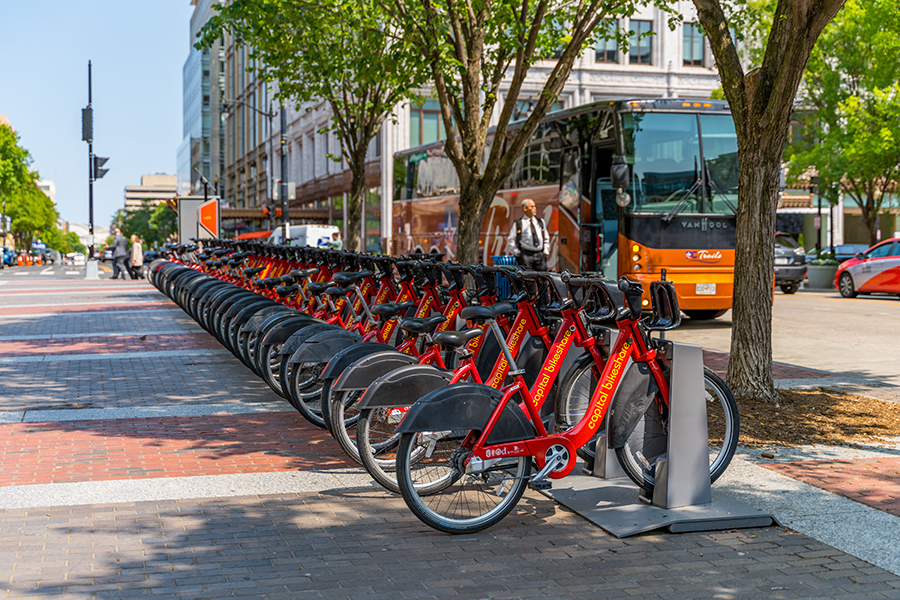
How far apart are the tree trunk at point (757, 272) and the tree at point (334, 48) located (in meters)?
5.34

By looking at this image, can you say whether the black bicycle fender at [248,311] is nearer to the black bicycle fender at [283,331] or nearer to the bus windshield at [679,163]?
the black bicycle fender at [283,331]

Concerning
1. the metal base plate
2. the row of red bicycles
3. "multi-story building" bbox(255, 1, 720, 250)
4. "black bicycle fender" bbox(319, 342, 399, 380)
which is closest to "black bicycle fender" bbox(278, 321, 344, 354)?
the row of red bicycles

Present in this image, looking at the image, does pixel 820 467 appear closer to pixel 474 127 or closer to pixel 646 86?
pixel 474 127

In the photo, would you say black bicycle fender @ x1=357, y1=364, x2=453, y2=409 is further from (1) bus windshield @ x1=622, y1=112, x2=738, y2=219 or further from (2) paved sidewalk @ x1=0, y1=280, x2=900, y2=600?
(1) bus windshield @ x1=622, y1=112, x2=738, y2=219

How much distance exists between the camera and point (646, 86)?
47.1 meters

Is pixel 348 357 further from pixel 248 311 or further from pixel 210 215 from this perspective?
pixel 210 215

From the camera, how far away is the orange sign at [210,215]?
101 feet

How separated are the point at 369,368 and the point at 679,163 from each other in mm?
10597

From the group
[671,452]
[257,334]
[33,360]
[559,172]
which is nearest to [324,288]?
[257,334]

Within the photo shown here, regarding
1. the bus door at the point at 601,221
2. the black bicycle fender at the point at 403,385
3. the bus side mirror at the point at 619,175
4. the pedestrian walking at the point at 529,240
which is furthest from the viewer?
the bus door at the point at 601,221

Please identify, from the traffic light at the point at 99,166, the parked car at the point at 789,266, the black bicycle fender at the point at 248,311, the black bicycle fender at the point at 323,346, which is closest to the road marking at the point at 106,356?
the black bicycle fender at the point at 248,311

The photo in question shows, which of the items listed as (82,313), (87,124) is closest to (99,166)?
(87,124)

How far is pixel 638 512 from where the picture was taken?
5.15 metres

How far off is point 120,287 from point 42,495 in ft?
79.5
